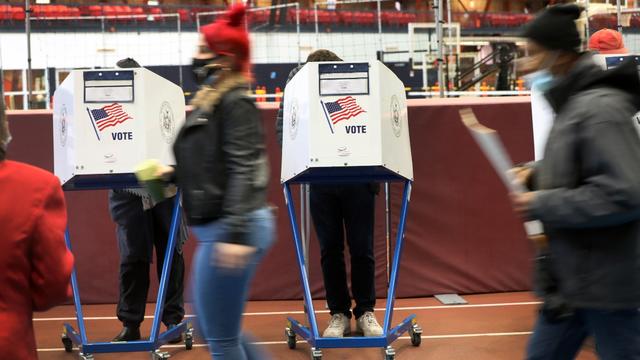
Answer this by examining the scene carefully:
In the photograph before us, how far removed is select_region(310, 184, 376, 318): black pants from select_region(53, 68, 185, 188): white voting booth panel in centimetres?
105

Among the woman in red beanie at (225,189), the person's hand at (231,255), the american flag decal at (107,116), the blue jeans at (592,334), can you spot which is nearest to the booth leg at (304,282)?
the american flag decal at (107,116)

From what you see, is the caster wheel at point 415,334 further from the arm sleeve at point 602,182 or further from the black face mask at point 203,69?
the arm sleeve at point 602,182

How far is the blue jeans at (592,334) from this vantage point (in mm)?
2535

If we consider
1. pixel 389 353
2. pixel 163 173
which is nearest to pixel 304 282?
pixel 389 353

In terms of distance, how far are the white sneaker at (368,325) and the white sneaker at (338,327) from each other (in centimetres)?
7

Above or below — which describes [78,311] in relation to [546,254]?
below

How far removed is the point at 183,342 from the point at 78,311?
814mm

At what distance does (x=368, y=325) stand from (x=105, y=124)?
1898mm

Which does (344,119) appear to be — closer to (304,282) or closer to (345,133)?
(345,133)

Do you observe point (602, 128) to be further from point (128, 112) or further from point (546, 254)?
point (128, 112)

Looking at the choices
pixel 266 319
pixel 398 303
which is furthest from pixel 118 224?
pixel 398 303

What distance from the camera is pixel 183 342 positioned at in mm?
5523

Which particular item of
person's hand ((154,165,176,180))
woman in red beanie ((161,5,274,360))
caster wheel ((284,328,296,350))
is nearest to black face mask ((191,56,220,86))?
woman in red beanie ((161,5,274,360))

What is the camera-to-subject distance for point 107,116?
4.78 metres
